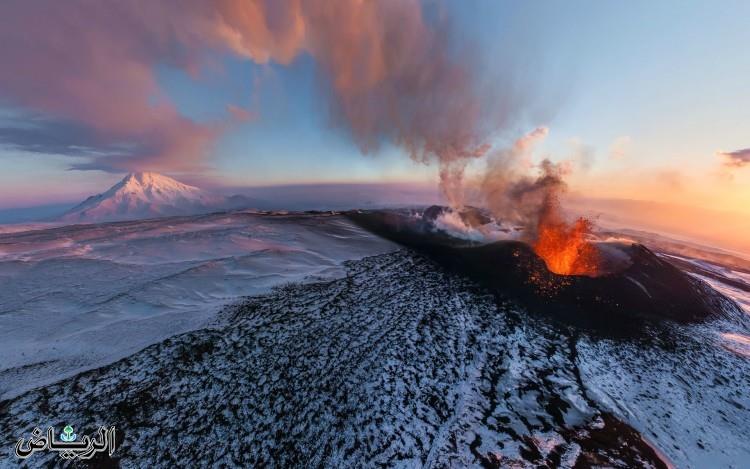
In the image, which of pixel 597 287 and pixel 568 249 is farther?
pixel 568 249

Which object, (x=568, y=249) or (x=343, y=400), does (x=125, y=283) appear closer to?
(x=343, y=400)

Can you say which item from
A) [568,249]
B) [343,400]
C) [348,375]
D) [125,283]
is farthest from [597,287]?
[125,283]

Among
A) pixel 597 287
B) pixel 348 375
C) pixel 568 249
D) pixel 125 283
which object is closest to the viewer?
pixel 348 375

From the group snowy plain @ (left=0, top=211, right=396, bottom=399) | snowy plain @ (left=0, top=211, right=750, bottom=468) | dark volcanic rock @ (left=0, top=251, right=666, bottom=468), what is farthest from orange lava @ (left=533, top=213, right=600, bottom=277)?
snowy plain @ (left=0, top=211, right=396, bottom=399)

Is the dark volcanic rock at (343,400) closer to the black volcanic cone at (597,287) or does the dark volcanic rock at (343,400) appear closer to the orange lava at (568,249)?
the black volcanic cone at (597,287)

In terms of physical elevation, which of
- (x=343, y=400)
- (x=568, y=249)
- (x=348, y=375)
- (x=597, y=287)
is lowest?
(x=343, y=400)

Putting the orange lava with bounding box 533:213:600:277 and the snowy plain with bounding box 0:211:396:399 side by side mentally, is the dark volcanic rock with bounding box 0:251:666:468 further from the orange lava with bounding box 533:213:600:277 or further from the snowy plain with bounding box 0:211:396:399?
the orange lava with bounding box 533:213:600:277

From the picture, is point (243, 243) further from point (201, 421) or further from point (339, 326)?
point (201, 421)
